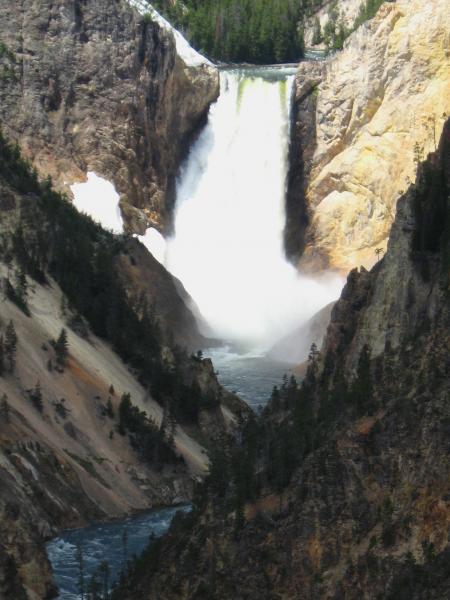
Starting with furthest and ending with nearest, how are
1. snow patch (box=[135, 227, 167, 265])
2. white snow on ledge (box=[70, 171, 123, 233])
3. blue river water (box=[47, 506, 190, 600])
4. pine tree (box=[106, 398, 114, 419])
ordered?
snow patch (box=[135, 227, 167, 265]) < white snow on ledge (box=[70, 171, 123, 233]) < pine tree (box=[106, 398, 114, 419]) < blue river water (box=[47, 506, 190, 600])

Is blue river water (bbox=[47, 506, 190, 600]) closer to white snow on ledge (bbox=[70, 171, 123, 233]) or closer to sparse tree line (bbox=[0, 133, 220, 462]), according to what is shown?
sparse tree line (bbox=[0, 133, 220, 462])

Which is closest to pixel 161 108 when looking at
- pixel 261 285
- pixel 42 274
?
pixel 261 285

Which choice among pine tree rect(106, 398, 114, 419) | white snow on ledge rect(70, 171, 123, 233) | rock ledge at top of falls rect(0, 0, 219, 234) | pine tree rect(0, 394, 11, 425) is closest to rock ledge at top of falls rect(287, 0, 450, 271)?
rock ledge at top of falls rect(0, 0, 219, 234)

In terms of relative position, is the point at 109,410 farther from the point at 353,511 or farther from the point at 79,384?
the point at 353,511

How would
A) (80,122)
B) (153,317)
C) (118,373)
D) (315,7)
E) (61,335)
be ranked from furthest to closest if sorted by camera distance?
(315,7), (80,122), (153,317), (118,373), (61,335)

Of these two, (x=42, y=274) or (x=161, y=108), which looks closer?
(x=42, y=274)

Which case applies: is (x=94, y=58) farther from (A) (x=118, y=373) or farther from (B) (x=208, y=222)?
(A) (x=118, y=373)

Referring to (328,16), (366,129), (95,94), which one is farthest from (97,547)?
(328,16)

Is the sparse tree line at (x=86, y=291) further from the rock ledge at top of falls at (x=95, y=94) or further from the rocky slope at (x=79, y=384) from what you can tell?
the rock ledge at top of falls at (x=95, y=94)

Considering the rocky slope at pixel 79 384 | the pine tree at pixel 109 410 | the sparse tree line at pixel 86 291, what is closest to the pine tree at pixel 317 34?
the rocky slope at pixel 79 384
